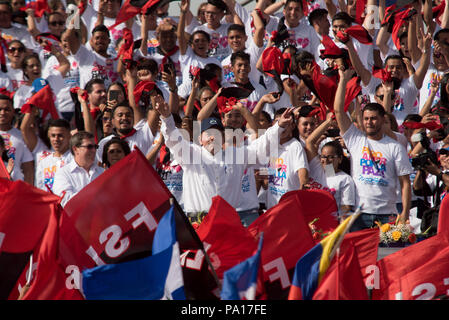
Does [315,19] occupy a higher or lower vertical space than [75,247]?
higher

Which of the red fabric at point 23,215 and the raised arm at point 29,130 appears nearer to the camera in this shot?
the red fabric at point 23,215

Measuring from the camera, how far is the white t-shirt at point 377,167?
8.49 m

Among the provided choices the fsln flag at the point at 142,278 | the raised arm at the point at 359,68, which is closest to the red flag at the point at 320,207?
the fsln flag at the point at 142,278

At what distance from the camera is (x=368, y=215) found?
851 centimetres

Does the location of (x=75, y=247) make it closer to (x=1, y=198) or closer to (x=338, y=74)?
(x=1, y=198)

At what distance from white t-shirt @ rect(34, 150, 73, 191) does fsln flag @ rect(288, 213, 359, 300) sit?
4701 millimetres

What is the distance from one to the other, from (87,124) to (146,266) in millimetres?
5373

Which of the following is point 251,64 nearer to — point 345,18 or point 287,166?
point 345,18

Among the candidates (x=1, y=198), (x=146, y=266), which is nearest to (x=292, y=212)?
(x=146, y=266)

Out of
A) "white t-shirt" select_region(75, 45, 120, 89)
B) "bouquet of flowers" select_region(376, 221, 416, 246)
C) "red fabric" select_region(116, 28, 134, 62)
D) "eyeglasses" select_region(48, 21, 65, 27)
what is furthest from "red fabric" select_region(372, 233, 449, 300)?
"eyeglasses" select_region(48, 21, 65, 27)

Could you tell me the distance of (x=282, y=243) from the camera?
5.91 metres

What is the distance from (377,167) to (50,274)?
4.20 meters

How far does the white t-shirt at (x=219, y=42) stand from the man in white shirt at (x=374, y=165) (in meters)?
3.24

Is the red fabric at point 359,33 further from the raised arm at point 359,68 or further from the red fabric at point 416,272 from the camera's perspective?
the red fabric at point 416,272
